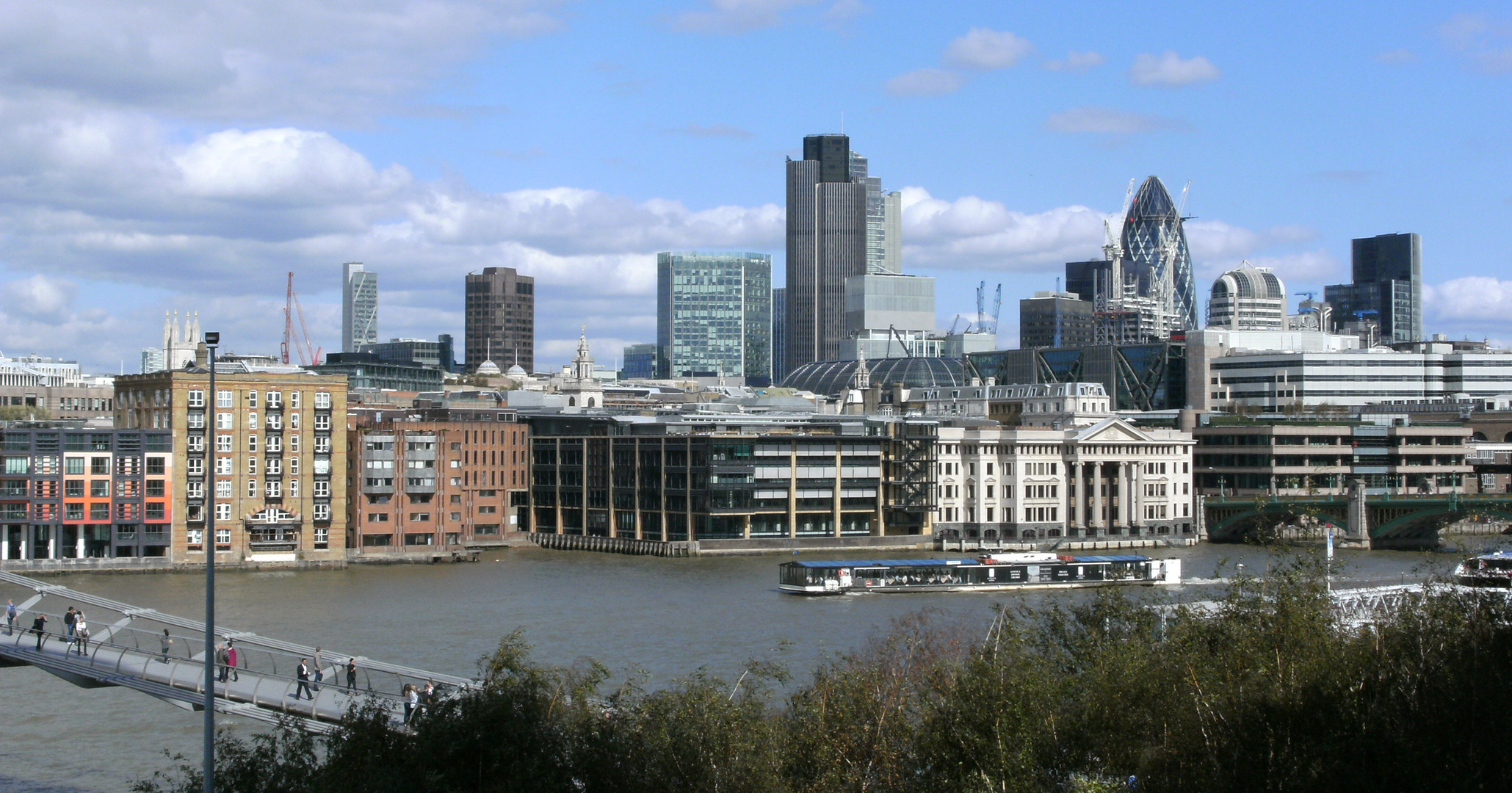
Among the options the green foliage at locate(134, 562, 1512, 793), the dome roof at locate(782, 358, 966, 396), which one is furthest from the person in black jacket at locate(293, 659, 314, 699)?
the dome roof at locate(782, 358, 966, 396)

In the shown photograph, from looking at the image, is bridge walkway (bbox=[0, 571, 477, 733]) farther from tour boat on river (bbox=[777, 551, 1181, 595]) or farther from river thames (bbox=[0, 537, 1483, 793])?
tour boat on river (bbox=[777, 551, 1181, 595])

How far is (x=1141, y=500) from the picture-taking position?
105 m

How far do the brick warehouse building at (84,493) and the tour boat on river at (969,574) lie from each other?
3210 cm

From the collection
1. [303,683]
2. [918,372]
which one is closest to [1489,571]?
[303,683]

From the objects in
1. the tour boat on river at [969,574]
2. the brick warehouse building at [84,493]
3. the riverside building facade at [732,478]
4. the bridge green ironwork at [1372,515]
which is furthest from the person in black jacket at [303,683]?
the bridge green ironwork at [1372,515]

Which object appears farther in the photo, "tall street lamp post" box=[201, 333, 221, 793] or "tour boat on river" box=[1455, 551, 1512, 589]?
"tour boat on river" box=[1455, 551, 1512, 589]

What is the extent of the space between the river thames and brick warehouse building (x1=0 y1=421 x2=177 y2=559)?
456cm

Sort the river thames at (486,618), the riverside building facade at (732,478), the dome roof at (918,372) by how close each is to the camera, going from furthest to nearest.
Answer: the dome roof at (918,372) < the riverside building facade at (732,478) < the river thames at (486,618)

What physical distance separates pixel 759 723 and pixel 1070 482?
8078 cm

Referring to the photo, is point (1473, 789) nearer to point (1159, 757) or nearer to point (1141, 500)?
point (1159, 757)

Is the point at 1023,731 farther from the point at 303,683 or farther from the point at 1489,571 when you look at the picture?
the point at 1489,571

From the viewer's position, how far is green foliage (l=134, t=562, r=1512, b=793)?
22.5 meters

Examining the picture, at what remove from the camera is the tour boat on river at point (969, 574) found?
7044 centimetres

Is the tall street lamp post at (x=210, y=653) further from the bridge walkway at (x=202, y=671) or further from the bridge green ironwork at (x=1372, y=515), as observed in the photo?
the bridge green ironwork at (x=1372, y=515)
